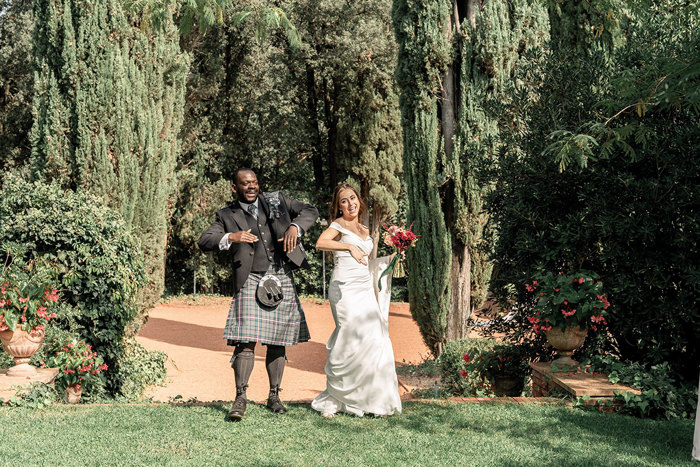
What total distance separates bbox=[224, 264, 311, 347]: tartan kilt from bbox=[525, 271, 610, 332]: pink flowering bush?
2176mm

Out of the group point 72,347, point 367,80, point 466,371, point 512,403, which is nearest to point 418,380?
point 466,371

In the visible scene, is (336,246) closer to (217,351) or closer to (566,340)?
(566,340)

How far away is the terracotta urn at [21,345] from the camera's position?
5.20 metres

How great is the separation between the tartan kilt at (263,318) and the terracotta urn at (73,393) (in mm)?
2492

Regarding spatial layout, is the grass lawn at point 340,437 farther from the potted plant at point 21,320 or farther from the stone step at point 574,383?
the potted plant at point 21,320

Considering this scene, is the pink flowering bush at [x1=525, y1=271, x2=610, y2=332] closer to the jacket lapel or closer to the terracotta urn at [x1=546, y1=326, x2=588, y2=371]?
the terracotta urn at [x1=546, y1=326, x2=588, y2=371]

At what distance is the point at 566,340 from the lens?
5438mm

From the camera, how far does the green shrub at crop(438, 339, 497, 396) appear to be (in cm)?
677

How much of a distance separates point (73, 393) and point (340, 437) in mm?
3403

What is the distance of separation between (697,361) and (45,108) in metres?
9.45

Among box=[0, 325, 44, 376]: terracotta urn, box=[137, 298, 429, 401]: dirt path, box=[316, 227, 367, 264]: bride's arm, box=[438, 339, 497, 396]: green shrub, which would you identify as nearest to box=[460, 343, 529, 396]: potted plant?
box=[438, 339, 497, 396]: green shrub

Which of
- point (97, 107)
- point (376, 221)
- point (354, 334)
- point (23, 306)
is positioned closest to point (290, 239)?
point (354, 334)

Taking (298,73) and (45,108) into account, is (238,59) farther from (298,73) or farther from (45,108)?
(45,108)

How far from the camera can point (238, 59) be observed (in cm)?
2048
